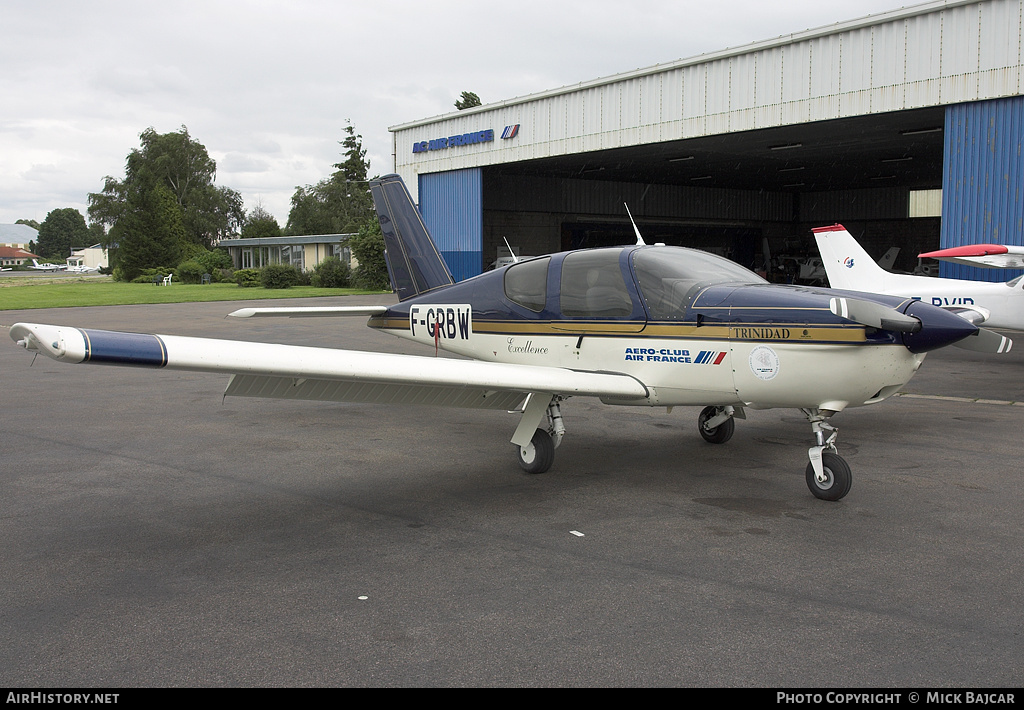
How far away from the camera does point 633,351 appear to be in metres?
6.19

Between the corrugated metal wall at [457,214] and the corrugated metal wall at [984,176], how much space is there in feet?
54.1

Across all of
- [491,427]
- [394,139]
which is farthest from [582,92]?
[491,427]

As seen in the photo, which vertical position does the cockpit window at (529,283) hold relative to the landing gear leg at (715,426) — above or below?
above

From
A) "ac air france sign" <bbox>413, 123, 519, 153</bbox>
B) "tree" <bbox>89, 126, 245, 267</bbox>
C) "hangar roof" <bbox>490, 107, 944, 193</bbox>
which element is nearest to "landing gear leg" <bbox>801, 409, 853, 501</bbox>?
"hangar roof" <bbox>490, 107, 944, 193</bbox>

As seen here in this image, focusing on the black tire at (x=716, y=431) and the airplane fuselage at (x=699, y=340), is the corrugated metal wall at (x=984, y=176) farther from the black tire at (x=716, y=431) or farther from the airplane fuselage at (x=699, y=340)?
the airplane fuselage at (x=699, y=340)

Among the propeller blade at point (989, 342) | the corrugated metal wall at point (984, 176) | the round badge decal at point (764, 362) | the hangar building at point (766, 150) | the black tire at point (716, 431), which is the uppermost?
the hangar building at point (766, 150)

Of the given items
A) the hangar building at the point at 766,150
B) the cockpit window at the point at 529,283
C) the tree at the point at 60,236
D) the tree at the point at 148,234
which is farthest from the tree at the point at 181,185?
the tree at the point at 60,236

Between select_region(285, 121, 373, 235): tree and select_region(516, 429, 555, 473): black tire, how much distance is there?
71.3 m

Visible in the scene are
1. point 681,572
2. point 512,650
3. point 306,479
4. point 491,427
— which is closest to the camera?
point 512,650

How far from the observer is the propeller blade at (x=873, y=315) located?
4.98 m

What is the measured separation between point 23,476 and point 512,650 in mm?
4739

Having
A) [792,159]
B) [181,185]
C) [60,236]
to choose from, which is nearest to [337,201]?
[181,185]
